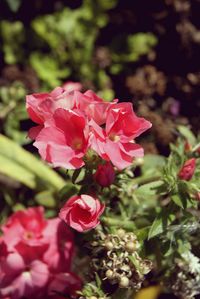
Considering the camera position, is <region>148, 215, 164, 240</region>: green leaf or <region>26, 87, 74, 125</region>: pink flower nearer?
<region>26, 87, 74, 125</region>: pink flower

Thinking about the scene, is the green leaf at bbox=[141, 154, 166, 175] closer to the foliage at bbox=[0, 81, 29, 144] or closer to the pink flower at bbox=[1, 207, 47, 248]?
the pink flower at bbox=[1, 207, 47, 248]

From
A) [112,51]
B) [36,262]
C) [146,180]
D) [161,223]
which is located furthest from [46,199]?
[112,51]

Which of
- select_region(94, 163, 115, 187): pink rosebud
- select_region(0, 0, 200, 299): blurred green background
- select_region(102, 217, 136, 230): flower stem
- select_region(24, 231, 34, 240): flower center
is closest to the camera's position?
select_region(94, 163, 115, 187): pink rosebud

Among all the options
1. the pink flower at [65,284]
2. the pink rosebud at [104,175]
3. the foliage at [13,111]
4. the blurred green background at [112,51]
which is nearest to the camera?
the pink rosebud at [104,175]

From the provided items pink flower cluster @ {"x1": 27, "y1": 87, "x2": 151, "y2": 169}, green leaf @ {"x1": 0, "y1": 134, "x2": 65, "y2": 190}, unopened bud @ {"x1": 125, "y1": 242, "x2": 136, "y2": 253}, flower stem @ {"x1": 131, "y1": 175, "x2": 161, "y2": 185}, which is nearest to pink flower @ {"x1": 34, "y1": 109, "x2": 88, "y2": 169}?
pink flower cluster @ {"x1": 27, "y1": 87, "x2": 151, "y2": 169}

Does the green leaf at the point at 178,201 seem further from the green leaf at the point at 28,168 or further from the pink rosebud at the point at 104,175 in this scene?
the green leaf at the point at 28,168

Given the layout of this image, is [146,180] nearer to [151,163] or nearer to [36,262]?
[151,163]

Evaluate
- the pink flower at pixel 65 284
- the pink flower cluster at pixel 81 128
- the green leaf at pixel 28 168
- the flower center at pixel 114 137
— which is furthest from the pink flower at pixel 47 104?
the green leaf at pixel 28 168
